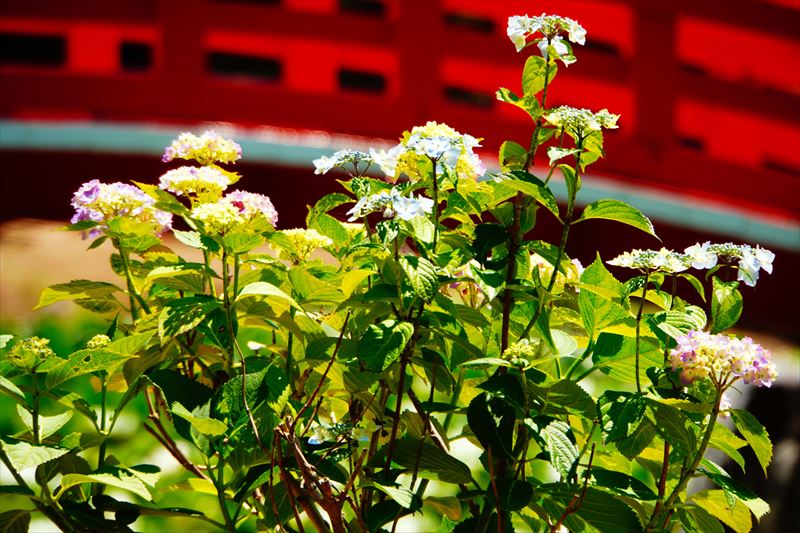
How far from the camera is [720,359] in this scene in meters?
0.76

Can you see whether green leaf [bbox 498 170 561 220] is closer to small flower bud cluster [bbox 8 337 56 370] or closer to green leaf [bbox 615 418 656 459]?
green leaf [bbox 615 418 656 459]

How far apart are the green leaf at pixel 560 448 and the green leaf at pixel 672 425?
7cm

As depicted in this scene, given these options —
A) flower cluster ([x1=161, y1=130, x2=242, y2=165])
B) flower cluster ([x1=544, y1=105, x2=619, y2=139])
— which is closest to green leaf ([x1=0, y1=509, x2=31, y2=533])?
flower cluster ([x1=161, y1=130, x2=242, y2=165])

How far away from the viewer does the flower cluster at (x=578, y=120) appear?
→ 80 centimetres

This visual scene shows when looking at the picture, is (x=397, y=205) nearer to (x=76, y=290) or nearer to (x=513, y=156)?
(x=513, y=156)

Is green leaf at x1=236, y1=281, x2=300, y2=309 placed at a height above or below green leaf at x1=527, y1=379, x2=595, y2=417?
above

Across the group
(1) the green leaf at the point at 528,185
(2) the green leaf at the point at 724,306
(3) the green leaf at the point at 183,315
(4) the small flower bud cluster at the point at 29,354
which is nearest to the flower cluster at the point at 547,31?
(1) the green leaf at the point at 528,185

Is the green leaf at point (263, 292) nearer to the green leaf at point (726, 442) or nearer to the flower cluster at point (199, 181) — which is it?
the flower cluster at point (199, 181)

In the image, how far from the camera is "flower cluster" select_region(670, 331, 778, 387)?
2.48 feet

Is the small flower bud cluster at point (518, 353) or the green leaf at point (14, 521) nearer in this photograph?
the small flower bud cluster at point (518, 353)

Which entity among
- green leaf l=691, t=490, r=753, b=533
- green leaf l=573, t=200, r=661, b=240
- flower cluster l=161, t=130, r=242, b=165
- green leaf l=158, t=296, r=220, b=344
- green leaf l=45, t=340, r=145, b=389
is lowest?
green leaf l=691, t=490, r=753, b=533

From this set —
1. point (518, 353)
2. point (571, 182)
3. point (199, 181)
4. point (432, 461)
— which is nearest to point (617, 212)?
point (571, 182)

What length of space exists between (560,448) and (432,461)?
0.42 feet

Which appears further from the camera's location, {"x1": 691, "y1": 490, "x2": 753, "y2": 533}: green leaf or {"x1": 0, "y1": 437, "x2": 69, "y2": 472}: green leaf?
{"x1": 691, "y1": 490, "x2": 753, "y2": 533}: green leaf
